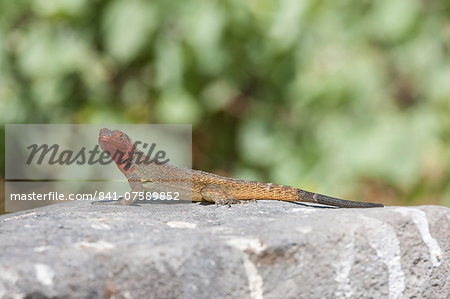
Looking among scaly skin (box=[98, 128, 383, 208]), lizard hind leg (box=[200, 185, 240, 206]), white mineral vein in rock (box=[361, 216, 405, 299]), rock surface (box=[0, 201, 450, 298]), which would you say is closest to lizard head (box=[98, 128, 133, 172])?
scaly skin (box=[98, 128, 383, 208])

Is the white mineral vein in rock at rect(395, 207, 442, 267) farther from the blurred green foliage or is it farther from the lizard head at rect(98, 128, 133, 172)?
the blurred green foliage

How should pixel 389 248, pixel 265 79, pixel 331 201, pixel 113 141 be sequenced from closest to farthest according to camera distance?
pixel 389 248 → pixel 331 201 → pixel 113 141 → pixel 265 79

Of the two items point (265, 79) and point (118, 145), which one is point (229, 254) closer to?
point (118, 145)

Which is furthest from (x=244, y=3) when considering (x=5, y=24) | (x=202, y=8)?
(x=5, y=24)

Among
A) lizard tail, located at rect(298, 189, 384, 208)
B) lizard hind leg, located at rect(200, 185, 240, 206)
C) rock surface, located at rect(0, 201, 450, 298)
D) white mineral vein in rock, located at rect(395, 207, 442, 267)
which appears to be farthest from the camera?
lizard hind leg, located at rect(200, 185, 240, 206)

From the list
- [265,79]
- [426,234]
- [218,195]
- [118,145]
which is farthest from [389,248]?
[265,79]
